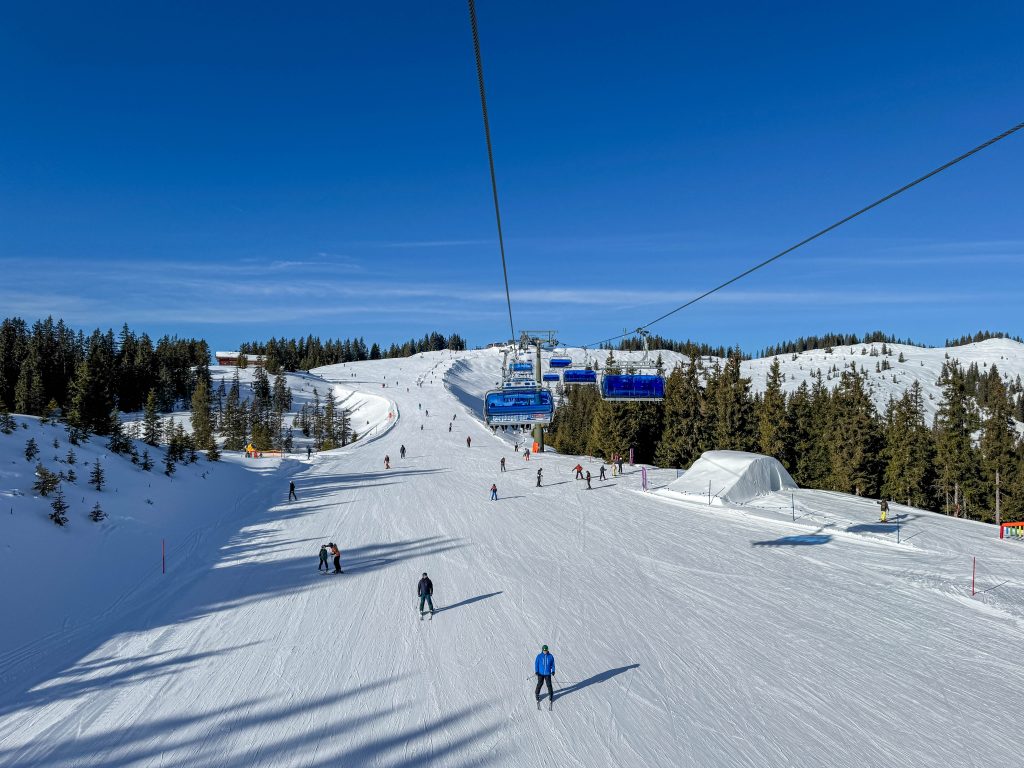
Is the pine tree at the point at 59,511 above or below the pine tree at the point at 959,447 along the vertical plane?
above

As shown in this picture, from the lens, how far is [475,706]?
32.2 ft

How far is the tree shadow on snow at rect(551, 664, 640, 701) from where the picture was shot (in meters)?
10.4

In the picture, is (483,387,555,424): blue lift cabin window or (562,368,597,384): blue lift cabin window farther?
(562,368,597,384): blue lift cabin window

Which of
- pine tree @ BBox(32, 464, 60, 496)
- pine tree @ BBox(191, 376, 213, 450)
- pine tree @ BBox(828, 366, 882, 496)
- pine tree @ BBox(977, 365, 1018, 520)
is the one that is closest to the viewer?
pine tree @ BBox(32, 464, 60, 496)

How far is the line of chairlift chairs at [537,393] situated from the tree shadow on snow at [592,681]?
13529 millimetres

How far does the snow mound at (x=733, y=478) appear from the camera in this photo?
2812 centimetres

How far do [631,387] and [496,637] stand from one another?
623 inches

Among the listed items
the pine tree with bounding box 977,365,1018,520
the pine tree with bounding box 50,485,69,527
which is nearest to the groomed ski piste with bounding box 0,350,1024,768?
the pine tree with bounding box 50,485,69,527

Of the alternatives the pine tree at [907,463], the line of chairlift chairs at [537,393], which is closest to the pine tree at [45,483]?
the line of chairlift chairs at [537,393]

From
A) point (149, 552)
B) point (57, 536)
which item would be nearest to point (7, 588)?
point (57, 536)

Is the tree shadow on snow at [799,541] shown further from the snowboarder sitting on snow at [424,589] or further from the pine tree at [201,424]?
the pine tree at [201,424]

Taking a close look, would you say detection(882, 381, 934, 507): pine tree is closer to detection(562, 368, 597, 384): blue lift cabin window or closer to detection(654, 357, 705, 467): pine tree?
detection(654, 357, 705, 467): pine tree

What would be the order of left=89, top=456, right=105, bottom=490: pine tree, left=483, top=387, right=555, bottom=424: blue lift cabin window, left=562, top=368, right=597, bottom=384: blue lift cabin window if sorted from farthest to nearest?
left=562, top=368, right=597, bottom=384: blue lift cabin window, left=483, top=387, right=555, bottom=424: blue lift cabin window, left=89, top=456, right=105, bottom=490: pine tree

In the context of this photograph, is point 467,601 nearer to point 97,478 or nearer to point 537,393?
point 537,393
